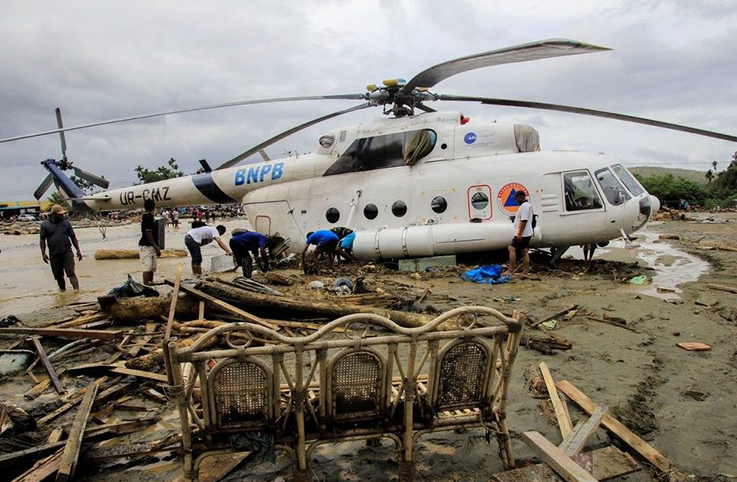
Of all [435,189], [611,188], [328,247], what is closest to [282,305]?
[328,247]

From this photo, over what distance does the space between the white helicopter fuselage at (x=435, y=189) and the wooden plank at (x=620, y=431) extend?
22.1 feet

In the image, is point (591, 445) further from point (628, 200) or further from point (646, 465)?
point (628, 200)

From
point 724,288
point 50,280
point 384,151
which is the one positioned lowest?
point 724,288

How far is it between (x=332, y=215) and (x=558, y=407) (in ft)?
30.9

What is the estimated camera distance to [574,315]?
657 cm

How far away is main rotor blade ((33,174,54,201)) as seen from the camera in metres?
15.2

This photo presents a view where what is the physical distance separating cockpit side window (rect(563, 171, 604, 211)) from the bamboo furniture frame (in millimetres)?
8450

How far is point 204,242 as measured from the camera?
11.0 metres

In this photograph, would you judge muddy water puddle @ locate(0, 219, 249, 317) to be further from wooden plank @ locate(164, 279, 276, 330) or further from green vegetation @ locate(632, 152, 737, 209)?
green vegetation @ locate(632, 152, 737, 209)

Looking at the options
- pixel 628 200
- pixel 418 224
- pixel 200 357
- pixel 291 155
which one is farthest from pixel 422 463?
pixel 291 155

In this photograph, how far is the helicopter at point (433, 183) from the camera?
33.9ft

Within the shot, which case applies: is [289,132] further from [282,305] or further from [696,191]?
[696,191]

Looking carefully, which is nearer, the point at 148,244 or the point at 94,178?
the point at 148,244

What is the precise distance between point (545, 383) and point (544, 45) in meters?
5.90
